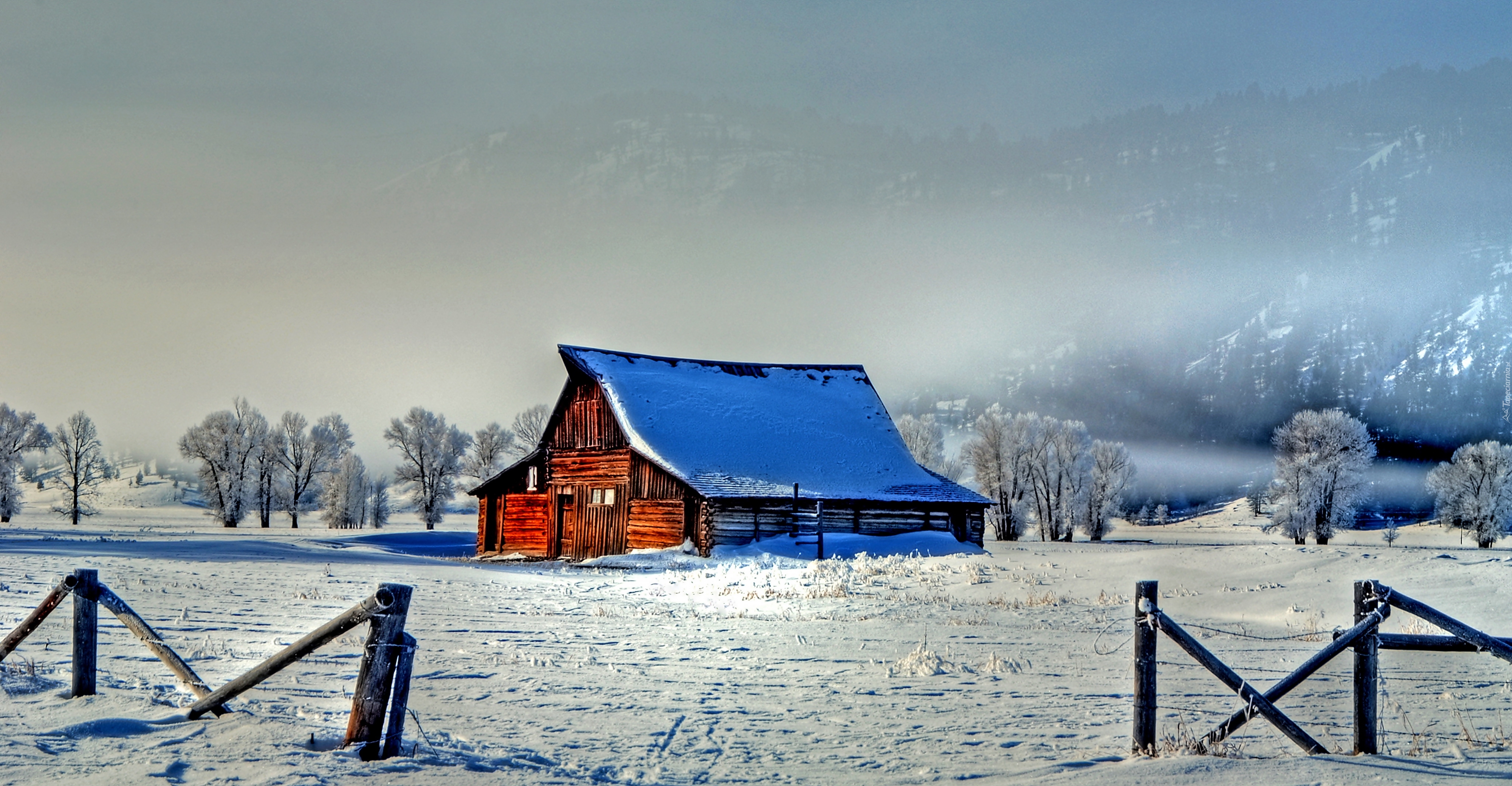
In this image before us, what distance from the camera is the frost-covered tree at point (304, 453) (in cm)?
8394

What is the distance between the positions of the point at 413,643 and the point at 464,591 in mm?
14546

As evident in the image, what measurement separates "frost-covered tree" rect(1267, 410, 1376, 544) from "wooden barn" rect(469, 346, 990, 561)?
1665 inches

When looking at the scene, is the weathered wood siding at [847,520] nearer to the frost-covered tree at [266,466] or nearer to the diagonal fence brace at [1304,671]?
the diagonal fence brace at [1304,671]

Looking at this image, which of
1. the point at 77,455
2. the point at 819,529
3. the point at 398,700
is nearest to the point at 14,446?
the point at 77,455

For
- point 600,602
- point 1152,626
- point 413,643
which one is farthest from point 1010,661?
point 600,602

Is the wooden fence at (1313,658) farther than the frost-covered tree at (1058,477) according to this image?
No

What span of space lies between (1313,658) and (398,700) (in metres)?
6.58

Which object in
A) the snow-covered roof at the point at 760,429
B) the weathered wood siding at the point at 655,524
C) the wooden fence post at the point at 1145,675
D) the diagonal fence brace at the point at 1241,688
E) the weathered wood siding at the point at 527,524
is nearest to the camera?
the diagonal fence brace at the point at 1241,688

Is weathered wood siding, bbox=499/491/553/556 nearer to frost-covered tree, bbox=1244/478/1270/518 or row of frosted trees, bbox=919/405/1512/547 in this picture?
row of frosted trees, bbox=919/405/1512/547

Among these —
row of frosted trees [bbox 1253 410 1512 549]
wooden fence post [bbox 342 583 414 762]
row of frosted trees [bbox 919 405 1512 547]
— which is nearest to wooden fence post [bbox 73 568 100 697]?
wooden fence post [bbox 342 583 414 762]

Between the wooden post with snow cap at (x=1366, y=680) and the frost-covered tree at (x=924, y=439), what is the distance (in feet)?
245

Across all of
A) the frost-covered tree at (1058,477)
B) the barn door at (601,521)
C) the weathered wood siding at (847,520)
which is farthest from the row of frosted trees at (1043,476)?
the barn door at (601,521)

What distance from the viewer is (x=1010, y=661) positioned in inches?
466

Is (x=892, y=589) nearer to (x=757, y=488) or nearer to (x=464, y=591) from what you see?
(x=464, y=591)
